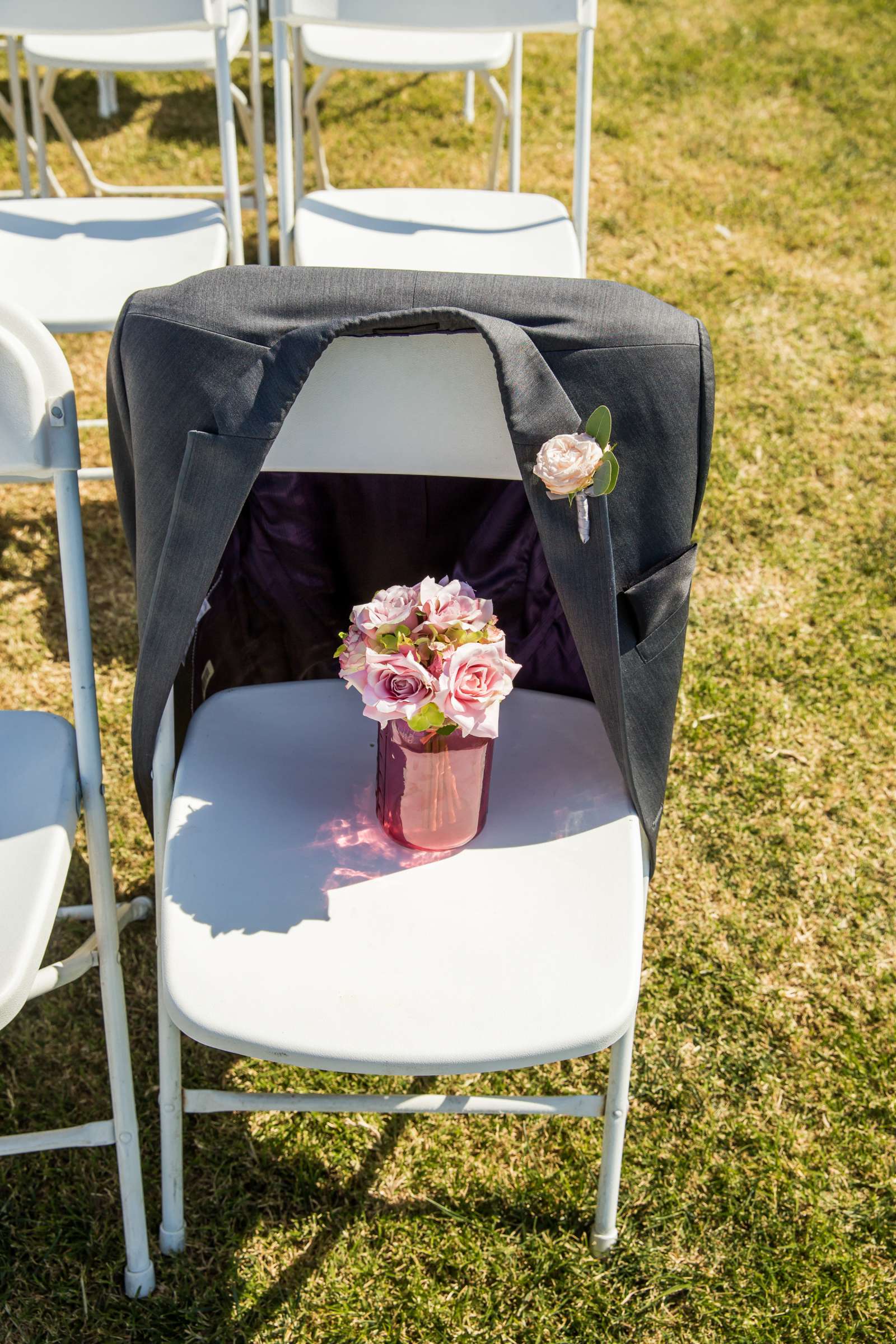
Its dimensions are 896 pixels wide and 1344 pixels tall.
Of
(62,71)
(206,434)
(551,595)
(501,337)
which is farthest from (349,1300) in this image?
(62,71)

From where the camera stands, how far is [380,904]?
146 centimetres

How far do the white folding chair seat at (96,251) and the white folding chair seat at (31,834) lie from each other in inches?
39.9

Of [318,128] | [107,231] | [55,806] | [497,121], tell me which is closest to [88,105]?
[318,128]

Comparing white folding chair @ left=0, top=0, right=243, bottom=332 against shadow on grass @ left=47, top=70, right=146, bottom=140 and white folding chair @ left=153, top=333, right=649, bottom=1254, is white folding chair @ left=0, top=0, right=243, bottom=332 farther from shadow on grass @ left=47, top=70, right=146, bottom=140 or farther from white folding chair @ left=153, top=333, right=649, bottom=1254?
shadow on grass @ left=47, top=70, right=146, bottom=140

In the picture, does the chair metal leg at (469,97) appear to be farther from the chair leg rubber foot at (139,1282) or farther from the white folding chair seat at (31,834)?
the chair leg rubber foot at (139,1282)

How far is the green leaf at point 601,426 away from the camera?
1.33 m

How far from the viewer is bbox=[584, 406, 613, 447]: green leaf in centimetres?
133

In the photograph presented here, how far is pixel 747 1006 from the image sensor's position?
2051 millimetres

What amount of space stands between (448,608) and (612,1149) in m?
0.84

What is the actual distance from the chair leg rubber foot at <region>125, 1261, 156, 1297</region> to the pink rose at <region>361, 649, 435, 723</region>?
0.92m

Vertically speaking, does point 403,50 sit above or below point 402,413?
above

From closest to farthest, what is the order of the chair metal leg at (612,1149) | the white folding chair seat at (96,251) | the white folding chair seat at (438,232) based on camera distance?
the chair metal leg at (612,1149) < the white folding chair seat at (96,251) < the white folding chair seat at (438,232)

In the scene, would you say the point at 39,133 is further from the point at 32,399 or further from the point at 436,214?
the point at 32,399

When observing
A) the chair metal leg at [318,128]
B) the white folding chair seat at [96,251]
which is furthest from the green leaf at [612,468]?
the chair metal leg at [318,128]
